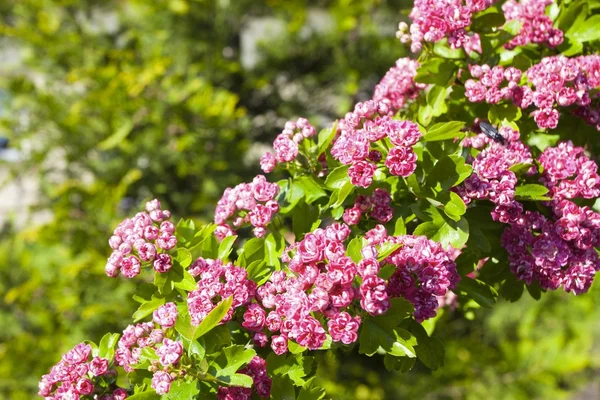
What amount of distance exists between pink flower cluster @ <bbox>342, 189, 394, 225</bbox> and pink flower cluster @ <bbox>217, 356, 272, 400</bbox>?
0.29m

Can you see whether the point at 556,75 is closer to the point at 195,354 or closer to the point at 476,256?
the point at 476,256

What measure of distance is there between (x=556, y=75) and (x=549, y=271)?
0.35 meters

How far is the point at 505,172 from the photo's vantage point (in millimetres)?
953

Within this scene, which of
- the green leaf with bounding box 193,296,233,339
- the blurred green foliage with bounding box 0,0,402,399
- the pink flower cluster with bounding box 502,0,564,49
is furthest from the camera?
the blurred green foliage with bounding box 0,0,402,399

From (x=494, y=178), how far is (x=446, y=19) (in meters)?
0.32

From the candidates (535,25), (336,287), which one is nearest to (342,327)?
(336,287)

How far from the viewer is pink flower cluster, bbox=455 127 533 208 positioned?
94 centimetres

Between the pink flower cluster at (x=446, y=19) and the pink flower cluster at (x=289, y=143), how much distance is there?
0.28 m

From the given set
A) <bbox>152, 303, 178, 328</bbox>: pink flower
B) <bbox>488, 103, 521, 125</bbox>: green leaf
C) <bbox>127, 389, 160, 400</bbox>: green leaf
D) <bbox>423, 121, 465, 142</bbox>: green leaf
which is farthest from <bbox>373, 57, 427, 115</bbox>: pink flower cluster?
<bbox>127, 389, 160, 400</bbox>: green leaf

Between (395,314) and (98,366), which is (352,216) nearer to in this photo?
(395,314)

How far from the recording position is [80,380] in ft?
3.05

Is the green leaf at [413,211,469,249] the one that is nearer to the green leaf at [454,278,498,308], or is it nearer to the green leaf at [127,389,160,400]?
the green leaf at [454,278,498,308]

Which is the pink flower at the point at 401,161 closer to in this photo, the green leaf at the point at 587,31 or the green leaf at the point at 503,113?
the green leaf at the point at 503,113

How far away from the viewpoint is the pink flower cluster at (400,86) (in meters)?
1.21
